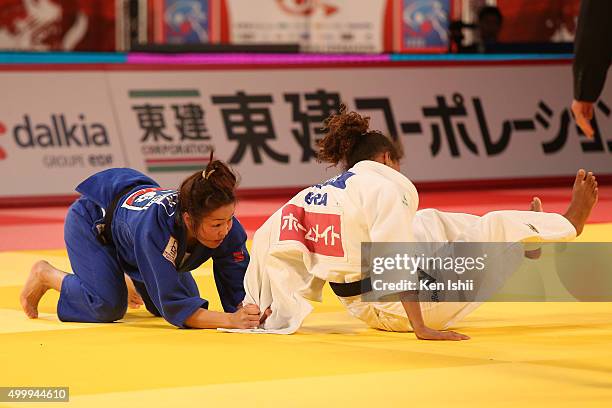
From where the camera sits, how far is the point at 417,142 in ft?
45.1

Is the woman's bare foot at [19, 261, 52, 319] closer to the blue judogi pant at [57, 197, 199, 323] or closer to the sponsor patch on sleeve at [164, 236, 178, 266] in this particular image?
the blue judogi pant at [57, 197, 199, 323]

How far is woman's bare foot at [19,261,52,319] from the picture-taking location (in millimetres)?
6340

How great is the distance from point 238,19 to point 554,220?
1170 centimetres

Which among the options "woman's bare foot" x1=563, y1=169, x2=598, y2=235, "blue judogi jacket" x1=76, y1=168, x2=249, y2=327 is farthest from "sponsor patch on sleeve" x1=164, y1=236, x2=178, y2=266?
"woman's bare foot" x1=563, y1=169, x2=598, y2=235

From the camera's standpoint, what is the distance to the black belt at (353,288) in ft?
18.7

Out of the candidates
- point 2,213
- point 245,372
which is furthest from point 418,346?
point 2,213

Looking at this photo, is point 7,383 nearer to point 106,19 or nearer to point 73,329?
point 73,329

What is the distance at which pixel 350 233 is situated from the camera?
18.3 ft

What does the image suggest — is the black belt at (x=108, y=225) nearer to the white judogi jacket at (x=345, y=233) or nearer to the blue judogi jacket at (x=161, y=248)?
the blue judogi jacket at (x=161, y=248)

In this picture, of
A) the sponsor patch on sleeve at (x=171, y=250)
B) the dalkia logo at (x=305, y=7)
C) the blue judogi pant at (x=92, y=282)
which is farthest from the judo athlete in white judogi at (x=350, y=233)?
the dalkia logo at (x=305, y=7)

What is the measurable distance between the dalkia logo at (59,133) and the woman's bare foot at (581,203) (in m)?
7.22

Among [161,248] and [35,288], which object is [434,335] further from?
[35,288]

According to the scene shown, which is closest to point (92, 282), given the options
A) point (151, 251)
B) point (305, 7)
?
point (151, 251)

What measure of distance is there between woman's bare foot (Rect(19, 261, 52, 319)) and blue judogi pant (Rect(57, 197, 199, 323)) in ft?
0.52
